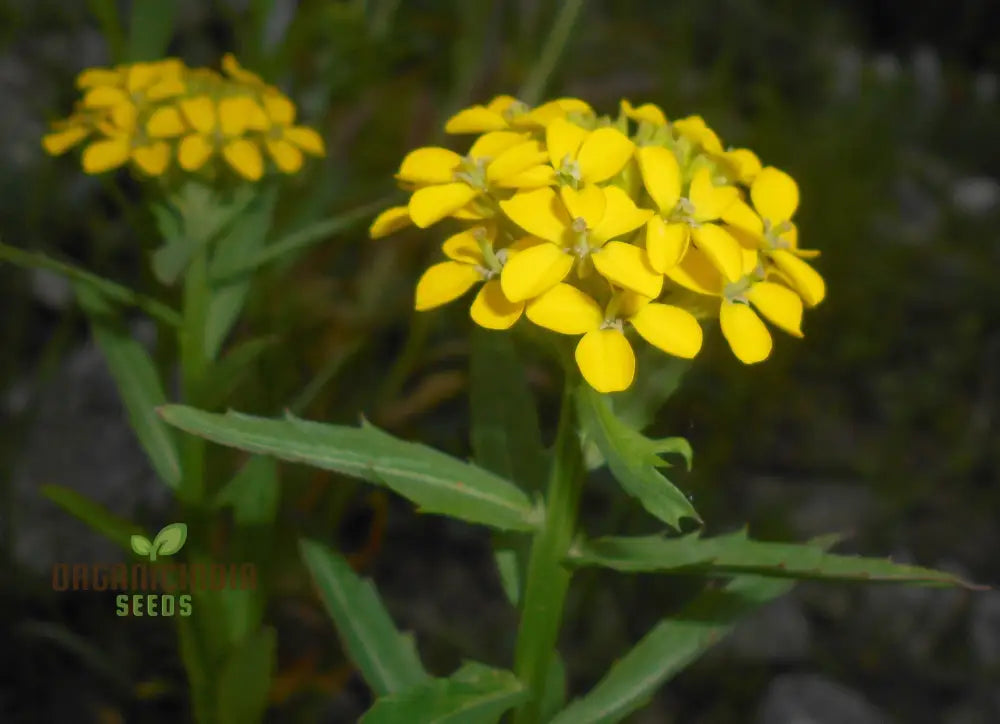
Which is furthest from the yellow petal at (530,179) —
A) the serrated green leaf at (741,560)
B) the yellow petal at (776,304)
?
the serrated green leaf at (741,560)

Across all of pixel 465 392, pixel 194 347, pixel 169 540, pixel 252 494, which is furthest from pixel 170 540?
pixel 465 392

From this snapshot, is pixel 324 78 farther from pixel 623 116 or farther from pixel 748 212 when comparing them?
pixel 748 212

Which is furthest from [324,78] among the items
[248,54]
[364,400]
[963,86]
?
[963,86]

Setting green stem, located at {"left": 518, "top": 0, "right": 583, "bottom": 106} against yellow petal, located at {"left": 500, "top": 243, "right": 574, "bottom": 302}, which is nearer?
yellow petal, located at {"left": 500, "top": 243, "right": 574, "bottom": 302}

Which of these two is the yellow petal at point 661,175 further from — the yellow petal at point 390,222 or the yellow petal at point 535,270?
the yellow petal at point 390,222

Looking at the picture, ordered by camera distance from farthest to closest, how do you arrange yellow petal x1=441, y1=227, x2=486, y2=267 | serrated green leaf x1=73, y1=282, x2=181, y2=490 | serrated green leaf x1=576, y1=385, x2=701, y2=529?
serrated green leaf x1=73, y1=282, x2=181, y2=490 → yellow petal x1=441, y1=227, x2=486, y2=267 → serrated green leaf x1=576, y1=385, x2=701, y2=529

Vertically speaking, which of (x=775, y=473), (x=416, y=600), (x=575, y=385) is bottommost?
(x=416, y=600)

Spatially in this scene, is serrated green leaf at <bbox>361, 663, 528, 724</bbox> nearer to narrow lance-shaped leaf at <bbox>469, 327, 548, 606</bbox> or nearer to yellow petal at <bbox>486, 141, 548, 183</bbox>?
narrow lance-shaped leaf at <bbox>469, 327, 548, 606</bbox>

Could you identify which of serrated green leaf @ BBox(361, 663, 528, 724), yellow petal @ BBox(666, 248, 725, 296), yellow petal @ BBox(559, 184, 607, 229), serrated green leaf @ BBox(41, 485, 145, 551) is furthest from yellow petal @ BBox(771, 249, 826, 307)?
serrated green leaf @ BBox(41, 485, 145, 551)
